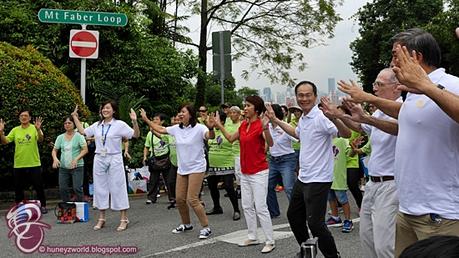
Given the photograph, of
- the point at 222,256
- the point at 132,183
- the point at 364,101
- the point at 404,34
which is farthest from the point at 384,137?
the point at 132,183

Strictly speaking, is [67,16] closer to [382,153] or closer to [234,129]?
[234,129]

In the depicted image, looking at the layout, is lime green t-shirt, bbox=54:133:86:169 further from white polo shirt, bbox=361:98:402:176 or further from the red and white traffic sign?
white polo shirt, bbox=361:98:402:176

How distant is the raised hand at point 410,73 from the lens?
8.36ft

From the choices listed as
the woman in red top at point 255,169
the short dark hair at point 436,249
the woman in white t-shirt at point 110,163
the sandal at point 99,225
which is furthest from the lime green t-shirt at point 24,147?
the short dark hair at point 436,249

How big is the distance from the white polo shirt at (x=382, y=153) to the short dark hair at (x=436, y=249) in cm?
249

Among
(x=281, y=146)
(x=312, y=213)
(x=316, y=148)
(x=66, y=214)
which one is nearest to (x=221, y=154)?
(x=281, y=146)

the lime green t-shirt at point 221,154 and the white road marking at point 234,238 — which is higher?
the lime green t-shirt at point 221,154

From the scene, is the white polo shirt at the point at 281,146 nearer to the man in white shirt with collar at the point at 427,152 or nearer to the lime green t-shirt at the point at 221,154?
the lime green t-shirt at the point at 221,154

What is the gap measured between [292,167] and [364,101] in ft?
14.8

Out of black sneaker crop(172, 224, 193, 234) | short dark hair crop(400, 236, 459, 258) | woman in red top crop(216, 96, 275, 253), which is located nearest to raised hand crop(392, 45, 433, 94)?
short dark hair crop(400, 236, 459, 258)

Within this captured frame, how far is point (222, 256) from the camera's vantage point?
5773 mm

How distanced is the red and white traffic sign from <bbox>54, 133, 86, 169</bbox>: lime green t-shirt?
1903mm

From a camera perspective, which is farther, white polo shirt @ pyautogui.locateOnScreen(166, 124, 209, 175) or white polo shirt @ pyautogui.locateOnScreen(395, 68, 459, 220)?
white polo shirt @ pyautogui.locateOnScreen(166, 124, 209, 175)

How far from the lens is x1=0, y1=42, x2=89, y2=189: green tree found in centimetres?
920
